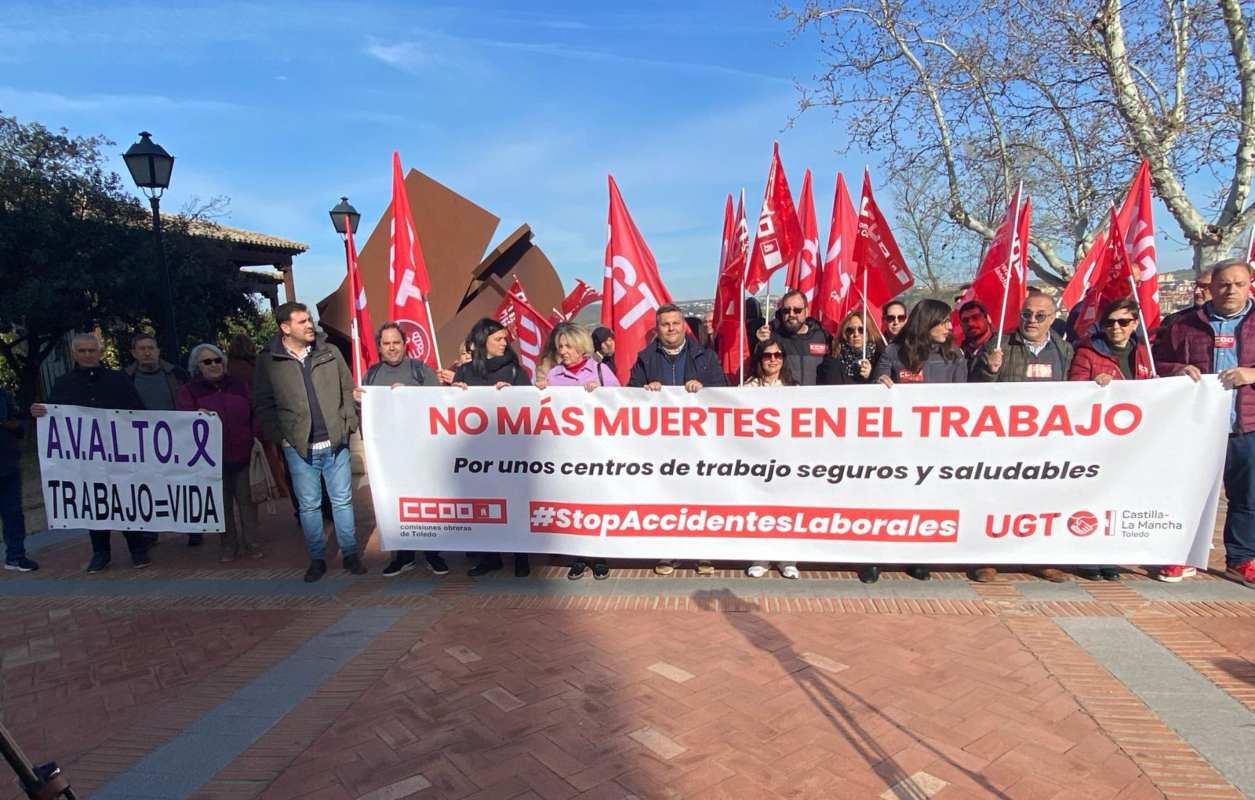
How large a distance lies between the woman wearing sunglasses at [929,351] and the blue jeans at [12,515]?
6578mm

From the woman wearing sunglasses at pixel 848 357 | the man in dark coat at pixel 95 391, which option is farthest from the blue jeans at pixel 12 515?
the woman wearing sunglasses at pixel 848 357

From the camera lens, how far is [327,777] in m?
2.79

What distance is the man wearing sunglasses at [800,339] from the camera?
580 centimetres

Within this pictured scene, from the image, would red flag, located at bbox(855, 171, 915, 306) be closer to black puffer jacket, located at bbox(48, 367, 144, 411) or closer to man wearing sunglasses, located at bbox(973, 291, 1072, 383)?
man wearing sunglasses, located at bbox(973, 291, 1072, 383)

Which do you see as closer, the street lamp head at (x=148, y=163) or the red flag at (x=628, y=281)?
the red flag at (x=628, y=281)

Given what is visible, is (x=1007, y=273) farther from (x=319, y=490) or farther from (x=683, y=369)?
(x=319, y=490)

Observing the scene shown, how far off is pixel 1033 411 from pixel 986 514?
2.29ft

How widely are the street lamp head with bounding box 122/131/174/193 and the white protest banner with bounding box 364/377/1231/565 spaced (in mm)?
6396

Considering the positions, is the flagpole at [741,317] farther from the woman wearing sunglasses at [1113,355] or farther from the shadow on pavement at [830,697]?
the woman wearing sunglasses at [1113,355]

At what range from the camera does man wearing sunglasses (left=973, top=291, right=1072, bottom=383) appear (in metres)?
4.73

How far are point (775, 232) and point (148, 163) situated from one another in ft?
25.9

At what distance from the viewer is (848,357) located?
5.71 meters

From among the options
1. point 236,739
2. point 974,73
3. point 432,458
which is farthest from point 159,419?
point 974,73

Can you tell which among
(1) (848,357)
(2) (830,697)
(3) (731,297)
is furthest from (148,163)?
(2) (830,697)
